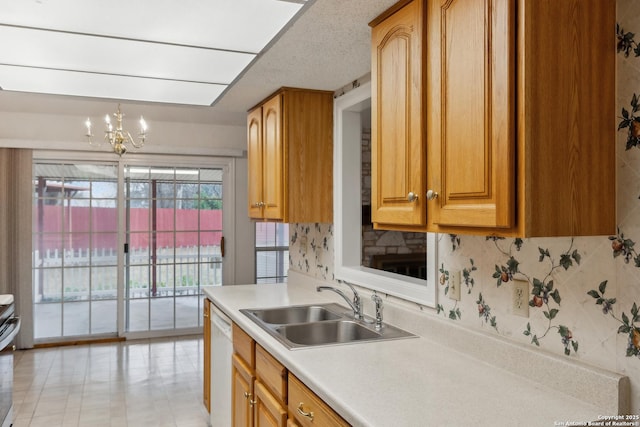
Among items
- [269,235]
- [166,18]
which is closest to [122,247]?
[269,235]

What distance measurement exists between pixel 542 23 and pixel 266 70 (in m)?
1.70

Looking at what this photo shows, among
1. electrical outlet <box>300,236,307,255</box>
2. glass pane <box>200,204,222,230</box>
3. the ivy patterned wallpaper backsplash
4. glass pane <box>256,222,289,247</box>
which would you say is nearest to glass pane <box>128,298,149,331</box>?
glass pane <box>200,204,222,230</box>

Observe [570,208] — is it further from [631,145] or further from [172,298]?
[172,298]

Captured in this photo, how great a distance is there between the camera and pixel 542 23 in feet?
4.29

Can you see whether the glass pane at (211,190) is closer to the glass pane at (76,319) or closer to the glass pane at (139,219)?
the glass pane at (139,219)

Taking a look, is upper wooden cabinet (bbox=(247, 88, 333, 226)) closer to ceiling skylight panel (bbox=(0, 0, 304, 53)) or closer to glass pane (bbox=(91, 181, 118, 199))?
ceiling skylight panel (bbox=(0, 0, 304, 53))

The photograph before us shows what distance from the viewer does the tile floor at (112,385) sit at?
3.43m

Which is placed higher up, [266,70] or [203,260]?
[266,70]

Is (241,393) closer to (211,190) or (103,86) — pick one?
(103,86)

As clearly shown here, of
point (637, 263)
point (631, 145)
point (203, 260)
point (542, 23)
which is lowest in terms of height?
point (203, 260)

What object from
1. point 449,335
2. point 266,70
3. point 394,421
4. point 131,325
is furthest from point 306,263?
point 131,325

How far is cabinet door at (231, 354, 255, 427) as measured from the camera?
2.34 meters

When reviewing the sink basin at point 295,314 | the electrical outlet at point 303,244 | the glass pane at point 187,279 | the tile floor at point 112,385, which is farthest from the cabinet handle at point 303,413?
the glass pane at point 187,279

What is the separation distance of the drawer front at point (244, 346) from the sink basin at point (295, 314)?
Result: 0.17 metres
